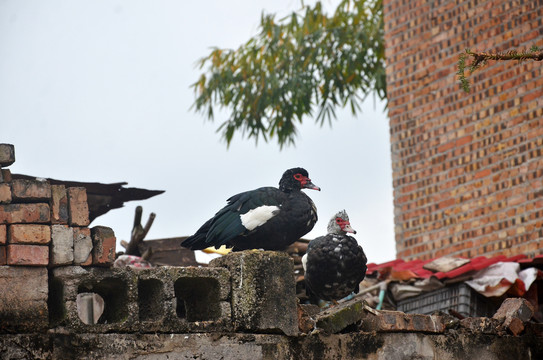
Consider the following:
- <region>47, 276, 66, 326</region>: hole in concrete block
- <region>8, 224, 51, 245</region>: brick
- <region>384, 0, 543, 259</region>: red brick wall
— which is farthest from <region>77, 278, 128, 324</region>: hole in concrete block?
<region>384, 0, 543, 259</region>: red brick wall

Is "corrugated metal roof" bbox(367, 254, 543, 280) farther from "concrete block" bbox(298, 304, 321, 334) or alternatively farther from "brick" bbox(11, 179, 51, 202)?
"brick" bbox(11, 179, 51, 202)

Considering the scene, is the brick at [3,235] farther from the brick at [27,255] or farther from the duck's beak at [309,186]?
the duck's beak at [309,186]

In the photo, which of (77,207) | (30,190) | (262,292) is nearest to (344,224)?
(262,292)

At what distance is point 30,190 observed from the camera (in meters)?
5.51

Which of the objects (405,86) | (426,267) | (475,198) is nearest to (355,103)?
(405,86)

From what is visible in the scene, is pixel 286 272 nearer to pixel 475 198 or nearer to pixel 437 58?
pixel 475 198

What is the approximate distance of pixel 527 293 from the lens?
31.0 ft

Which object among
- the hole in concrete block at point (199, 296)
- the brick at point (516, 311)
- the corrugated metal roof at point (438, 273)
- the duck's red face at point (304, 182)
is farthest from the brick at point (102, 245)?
the corrugated metal roof at point (438, 273)

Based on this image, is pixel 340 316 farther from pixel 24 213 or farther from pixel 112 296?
pixel 24 213

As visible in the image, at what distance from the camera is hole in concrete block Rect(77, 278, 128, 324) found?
5.62 metres

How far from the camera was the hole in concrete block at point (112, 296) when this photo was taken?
221 inches

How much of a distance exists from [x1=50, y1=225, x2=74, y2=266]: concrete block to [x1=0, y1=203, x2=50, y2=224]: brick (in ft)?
0.30

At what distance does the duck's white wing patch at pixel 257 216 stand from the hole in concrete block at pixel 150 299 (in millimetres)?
966

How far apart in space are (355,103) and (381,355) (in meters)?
13.9
